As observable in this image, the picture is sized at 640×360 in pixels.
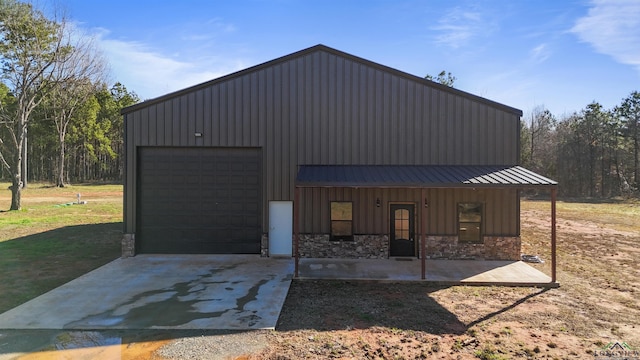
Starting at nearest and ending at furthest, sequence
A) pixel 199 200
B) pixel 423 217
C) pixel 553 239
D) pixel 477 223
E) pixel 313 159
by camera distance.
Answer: pixel 553 239
pixel 423 217
pixel 477 223
pixel 313 159
pixel 199 200

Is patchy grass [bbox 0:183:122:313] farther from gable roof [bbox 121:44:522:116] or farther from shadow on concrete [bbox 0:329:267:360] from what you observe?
gable roof [bbox 121:44:522:116]

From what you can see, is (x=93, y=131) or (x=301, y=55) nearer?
(x=301, y=55)

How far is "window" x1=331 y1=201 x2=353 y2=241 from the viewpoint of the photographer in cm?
1154

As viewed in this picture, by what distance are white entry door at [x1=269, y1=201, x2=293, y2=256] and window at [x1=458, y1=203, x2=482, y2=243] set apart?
17.5 feet

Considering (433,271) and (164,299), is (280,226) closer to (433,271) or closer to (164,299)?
(164,299)

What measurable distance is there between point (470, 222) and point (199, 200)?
8.65 meters

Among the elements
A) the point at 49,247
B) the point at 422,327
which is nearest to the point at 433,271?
the point at 422,327

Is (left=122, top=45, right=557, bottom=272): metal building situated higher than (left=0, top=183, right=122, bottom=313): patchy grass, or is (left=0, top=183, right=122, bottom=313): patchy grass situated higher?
(left=122, top=45, right=557, bottom=272): metal building

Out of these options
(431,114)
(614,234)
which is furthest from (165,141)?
(614,234)

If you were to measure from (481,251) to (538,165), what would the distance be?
39193 millimetres

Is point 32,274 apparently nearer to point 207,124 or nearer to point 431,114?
point 207,124

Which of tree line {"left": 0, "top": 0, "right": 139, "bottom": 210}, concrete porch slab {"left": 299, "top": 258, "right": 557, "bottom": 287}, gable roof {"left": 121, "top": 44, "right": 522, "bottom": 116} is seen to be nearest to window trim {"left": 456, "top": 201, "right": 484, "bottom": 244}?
concrete porch slab {"left": 299, "top": 258, "right": 557, "bottom": 287}

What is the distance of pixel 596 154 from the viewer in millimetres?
40219

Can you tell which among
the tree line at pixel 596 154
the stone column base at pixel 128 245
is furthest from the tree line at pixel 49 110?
the tree line at pixel 596 154
